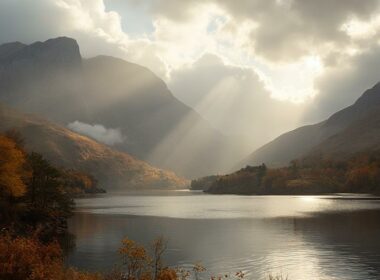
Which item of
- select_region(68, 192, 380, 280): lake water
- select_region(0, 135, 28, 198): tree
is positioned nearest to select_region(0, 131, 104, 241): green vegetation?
select_region(0, 135, 28, 198): tree

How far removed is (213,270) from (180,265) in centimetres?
497

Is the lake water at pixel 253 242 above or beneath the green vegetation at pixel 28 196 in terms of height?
beneath

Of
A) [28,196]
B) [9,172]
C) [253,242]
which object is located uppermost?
[9,172]

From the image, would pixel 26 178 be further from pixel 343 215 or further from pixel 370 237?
pixel 343 215

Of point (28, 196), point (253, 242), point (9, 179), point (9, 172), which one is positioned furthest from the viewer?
point (28, 196)

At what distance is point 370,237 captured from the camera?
83812mm

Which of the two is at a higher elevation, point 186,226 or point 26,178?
point 26,178

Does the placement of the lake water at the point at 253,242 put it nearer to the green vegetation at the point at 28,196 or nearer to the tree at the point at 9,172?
the green vegetation at the point at 28,196

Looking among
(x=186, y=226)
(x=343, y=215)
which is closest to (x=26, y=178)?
(x=186, y=226)

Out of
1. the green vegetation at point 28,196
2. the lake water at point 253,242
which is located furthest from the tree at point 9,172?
the lake water at point 253,242

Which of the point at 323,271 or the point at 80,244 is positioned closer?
the point at 323,271

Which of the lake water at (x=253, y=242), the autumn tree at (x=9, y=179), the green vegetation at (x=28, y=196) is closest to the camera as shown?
the lake water at (x=253, y=242)

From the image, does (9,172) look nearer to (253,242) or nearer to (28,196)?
(28,196)

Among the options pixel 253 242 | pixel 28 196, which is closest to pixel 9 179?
pixel 28 196
